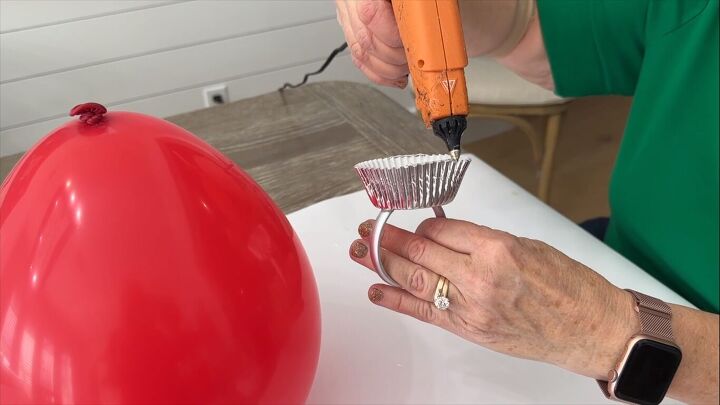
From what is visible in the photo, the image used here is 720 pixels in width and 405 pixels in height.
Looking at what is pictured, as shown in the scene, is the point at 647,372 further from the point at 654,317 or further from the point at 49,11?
the point at 49,11

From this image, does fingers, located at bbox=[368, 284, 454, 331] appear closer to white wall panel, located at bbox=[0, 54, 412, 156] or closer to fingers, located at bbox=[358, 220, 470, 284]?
fingers, located at bbox=[358, 220, 470, 284]

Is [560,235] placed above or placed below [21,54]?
below

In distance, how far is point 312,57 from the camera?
53.9 inches

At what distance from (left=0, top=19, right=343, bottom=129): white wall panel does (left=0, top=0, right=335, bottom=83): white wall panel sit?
0.02 m

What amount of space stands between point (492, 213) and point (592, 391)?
21 centimetres

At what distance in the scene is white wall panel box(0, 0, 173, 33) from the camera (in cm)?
104

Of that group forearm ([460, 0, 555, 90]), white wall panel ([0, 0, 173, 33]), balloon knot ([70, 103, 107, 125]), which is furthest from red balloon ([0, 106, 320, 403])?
white wall panel ([0, 0, 173, 33])

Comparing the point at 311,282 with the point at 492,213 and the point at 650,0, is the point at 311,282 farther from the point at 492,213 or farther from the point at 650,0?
the point at 650,0

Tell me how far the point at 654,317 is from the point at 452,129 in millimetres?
197

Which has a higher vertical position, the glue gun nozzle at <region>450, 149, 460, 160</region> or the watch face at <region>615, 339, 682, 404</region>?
the glue gun nozzle at <region>450, 149, 460, 160</region>

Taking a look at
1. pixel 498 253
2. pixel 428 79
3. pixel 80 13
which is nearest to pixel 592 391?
pixel 498 253

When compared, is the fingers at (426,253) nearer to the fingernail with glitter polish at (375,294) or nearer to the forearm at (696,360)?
the fingernail with glitter polish at (375,294)

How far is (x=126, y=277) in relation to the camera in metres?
0.31

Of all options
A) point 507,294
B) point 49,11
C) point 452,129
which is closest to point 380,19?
point 452,129
